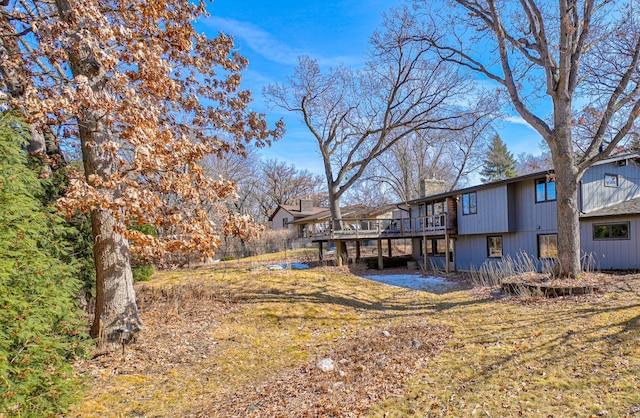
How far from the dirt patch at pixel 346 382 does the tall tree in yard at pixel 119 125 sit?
8.73 ft

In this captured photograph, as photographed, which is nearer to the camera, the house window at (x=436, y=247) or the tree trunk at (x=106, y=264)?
the tree trunk at (x=106, y=264)

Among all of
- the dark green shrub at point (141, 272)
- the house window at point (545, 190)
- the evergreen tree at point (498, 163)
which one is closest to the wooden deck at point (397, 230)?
the house window at point (545, 190)

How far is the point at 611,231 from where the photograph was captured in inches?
535

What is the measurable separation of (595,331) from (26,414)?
827cm

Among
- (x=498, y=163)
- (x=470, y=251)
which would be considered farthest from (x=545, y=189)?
(x=498, y=163)

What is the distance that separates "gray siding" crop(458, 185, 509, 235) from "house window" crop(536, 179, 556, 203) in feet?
4.42

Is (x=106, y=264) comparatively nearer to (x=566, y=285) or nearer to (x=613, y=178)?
(x=566, y=285)

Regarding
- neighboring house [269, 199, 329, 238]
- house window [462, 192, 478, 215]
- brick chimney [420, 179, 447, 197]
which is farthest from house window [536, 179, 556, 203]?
neighboring house [269, 199, 329, 238]

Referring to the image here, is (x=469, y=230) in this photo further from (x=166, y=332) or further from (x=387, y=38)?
(x=166, y=332)

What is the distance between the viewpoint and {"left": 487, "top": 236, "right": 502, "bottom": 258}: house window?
17531 millimetres

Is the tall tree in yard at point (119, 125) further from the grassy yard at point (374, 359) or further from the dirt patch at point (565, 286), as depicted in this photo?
the dirt patch at point (565, 286)

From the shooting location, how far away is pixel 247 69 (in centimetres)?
945

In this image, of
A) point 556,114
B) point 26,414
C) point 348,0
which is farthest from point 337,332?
point 348,0

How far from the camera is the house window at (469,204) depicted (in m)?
18.3
